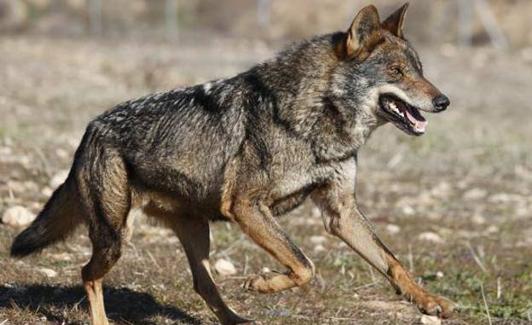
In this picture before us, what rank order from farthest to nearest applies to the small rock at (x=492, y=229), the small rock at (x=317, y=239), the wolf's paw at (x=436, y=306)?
the small rock at (x=492, y=229), the small rock at (x=317, y=239), the wolf's paw at (x=436, y=306)

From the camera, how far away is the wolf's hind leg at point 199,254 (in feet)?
23.9

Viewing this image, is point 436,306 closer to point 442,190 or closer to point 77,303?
point 77,303

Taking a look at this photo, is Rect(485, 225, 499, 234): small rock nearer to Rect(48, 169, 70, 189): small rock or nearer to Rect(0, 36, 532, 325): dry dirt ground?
Rect(0, 36, 532, 325): dry dirt ground

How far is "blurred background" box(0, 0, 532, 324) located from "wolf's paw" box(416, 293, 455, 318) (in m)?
0.93

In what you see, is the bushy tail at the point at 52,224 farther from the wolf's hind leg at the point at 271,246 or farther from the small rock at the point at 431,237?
the small rock at the point at 431,237

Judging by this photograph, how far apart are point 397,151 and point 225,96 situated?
26.8 feet

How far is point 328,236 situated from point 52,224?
3.52 m

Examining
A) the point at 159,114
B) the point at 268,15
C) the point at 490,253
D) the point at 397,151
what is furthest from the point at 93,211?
the point at 268,15

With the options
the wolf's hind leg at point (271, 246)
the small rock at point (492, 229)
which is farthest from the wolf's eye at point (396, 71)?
the small rock at point (492, 229)

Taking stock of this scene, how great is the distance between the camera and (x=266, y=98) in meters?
7.15

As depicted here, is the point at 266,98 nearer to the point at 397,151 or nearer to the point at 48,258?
the point at 48,258

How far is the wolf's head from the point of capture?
6926 millimetres

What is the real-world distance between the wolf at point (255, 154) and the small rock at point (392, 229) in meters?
3.56

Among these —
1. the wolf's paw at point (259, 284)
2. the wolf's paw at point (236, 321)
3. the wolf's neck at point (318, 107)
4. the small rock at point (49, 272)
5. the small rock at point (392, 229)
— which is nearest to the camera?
the wolf's paw at point (259, 284)
